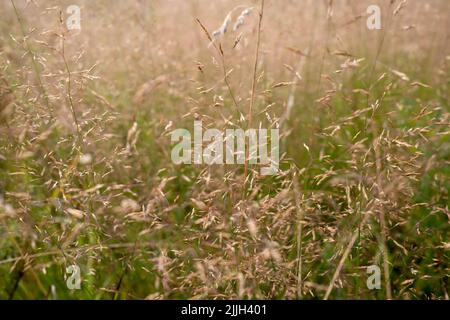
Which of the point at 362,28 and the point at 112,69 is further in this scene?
the point at 362,28

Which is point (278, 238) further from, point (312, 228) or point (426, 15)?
point (426, 15)

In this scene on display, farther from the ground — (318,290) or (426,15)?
(426,15)

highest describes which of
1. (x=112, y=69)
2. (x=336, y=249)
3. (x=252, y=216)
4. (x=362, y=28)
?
(x=362, y=28)

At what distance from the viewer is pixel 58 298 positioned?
1.65m

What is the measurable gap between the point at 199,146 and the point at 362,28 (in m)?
2.79

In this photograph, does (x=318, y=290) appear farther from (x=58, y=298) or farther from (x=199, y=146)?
(x=58, y=298)
